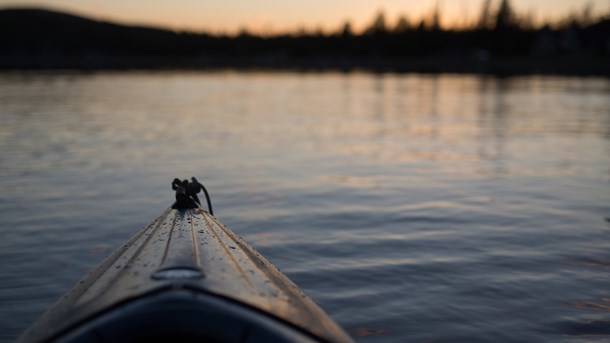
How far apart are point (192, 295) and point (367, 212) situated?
736 centimetres

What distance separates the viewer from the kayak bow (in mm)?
2764

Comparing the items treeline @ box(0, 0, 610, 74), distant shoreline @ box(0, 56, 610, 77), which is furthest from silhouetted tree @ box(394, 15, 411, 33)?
distant shoreline @ box(0, 56, 610, 77)

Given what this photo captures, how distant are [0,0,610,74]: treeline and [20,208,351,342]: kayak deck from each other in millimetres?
97897

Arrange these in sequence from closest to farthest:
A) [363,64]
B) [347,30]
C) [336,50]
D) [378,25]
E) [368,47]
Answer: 1. [363,64]
2. [368,47]
3. [336,50]
4. [378,25]
5. [347,30]

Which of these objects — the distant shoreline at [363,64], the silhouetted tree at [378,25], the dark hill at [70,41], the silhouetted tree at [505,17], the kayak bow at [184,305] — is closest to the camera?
the kayak bow at [184,305]

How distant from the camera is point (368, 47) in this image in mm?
163250

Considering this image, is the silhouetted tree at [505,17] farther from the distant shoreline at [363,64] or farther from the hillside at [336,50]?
the distant shoreline at [363,64]

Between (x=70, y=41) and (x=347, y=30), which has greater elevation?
(x=347, y=30)

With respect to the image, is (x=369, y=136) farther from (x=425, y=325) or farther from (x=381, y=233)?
(x=425, y=325)

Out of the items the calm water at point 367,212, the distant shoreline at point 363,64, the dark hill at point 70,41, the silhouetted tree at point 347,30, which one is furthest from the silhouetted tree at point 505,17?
the calm water at point 367,212

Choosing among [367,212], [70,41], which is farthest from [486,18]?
[367,212]

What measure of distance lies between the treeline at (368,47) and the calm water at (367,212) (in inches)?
3324

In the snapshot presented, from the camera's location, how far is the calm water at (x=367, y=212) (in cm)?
598

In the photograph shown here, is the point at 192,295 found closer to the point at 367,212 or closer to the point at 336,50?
the point at 367,212
